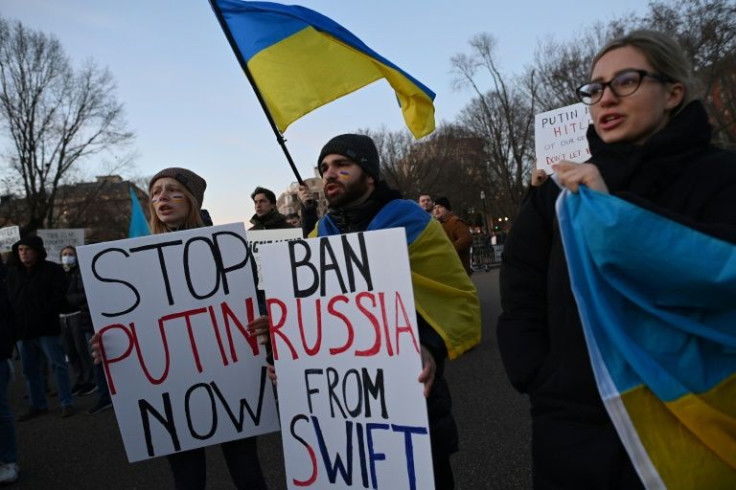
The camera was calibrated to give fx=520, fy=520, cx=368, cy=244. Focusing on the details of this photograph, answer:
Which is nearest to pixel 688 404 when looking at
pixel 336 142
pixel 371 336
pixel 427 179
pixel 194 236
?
pixel 371 336

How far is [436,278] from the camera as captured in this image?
216 cm

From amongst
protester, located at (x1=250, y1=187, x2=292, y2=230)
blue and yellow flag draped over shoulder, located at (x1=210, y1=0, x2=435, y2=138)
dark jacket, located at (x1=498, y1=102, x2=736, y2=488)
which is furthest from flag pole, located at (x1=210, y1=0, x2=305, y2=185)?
protester, located at (x1=250, y1=187, x2=292, y2=230)

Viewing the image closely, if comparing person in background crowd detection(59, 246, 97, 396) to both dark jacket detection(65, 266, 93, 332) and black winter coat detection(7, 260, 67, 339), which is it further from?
black winter coat detection(7, 260, 67, 339)

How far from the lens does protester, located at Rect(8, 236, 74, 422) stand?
6207mm

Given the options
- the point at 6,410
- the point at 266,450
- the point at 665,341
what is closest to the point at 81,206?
the point at 6,410

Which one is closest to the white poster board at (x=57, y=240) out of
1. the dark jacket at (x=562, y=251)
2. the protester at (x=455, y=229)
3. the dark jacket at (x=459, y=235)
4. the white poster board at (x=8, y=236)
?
the white poster board at (x=8, y=236)

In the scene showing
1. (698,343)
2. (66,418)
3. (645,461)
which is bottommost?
(66,418)

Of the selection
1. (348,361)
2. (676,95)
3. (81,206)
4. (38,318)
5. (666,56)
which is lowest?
(38,318)

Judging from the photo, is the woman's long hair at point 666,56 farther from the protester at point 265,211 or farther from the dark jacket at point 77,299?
the dark jacket at point 77,299

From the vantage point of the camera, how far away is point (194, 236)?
2342 mm

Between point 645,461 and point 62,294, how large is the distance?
684 centimetres

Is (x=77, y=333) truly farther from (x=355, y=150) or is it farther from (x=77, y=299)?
(x=355, y=150)

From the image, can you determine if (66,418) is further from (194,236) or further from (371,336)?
(371,336)

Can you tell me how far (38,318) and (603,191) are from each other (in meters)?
6.77
